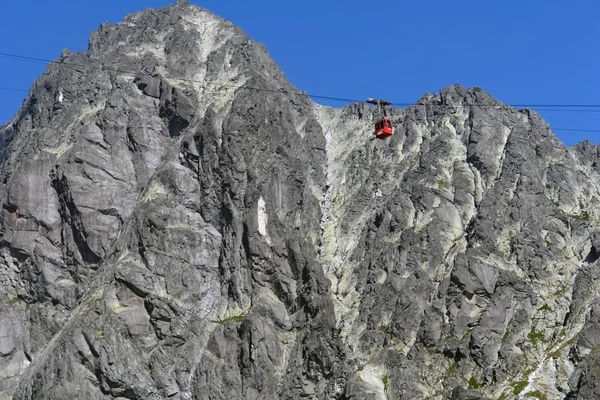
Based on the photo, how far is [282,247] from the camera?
119m

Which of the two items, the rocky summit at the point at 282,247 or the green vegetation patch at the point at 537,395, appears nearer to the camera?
the green vegetation patch at the point at 537,395

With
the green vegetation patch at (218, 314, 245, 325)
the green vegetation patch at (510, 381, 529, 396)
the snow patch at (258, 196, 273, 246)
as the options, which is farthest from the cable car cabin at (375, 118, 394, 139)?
the green vegetation patch at (218, 314, 245, 325)

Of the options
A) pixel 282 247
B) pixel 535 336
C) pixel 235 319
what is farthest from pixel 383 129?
pixel 235 319

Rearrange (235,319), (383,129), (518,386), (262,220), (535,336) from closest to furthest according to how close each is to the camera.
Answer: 1. (383,129)
2. (518,386)
3. (535,336)
4. (235,319)
5. (262,220)

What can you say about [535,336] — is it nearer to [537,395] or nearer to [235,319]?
[537,395]

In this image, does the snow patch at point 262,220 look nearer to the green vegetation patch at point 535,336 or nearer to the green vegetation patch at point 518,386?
the green vegetation patch at point 535,336

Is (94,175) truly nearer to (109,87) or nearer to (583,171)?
(109,87)

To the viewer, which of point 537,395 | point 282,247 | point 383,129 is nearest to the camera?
point 383,129

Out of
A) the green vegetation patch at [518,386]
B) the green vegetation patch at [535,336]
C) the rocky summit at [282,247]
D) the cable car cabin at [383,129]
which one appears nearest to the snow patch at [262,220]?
the rocky summit at [282,247]

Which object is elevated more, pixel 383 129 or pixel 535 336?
pixel 383 129

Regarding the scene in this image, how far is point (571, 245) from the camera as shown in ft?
383

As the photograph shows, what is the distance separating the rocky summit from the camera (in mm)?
105375

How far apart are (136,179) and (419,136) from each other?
144ft

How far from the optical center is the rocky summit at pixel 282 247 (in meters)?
105
